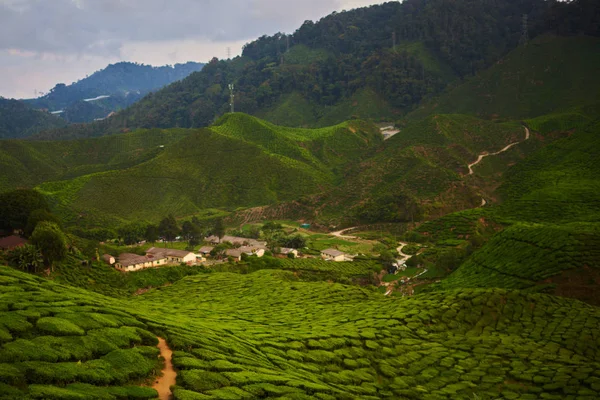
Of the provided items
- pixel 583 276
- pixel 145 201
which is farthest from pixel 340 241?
pixel 145 201

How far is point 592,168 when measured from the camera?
74250 millimetres

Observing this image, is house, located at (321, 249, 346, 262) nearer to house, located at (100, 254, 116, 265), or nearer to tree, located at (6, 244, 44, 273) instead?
house, located at (100, 254, 116, 265)

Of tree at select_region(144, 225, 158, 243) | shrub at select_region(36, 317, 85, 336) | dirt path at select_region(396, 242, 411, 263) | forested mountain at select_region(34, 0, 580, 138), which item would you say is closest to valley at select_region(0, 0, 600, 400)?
shrub at select_region(36, 317, 85, 336)

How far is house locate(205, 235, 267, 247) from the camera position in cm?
6959

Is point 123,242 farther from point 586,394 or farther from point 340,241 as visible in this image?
point 586,394

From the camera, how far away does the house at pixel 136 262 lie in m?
50.8

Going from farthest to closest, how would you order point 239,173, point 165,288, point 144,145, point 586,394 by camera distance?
point 144,145 → point 239,173 → point 165,288 → point 586,394

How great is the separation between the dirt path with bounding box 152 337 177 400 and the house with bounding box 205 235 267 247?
49.3m

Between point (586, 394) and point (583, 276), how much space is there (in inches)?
793

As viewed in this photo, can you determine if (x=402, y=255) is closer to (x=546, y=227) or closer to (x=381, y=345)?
(x=546, y=227)

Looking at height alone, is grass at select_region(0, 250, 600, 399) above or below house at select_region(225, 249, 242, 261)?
above

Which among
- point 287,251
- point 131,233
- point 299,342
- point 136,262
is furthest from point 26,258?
point 287,251

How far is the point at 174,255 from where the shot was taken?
189 feet

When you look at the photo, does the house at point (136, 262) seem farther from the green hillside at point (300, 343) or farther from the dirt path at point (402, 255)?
the dirt path at point (402, 255)
